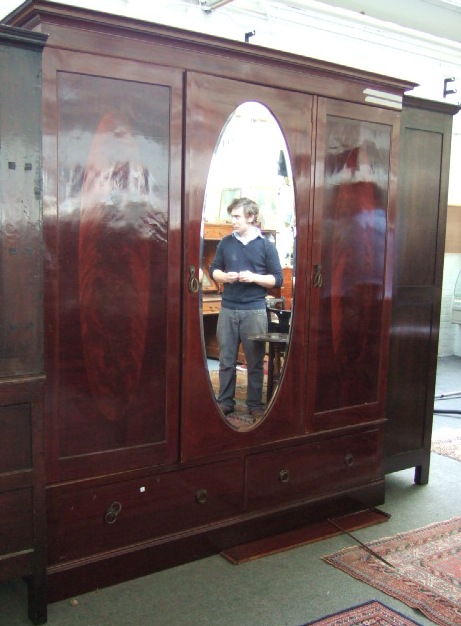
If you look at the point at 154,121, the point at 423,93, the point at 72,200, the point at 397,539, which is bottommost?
the point at 397,539

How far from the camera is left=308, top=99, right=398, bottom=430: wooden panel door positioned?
9.74 feet

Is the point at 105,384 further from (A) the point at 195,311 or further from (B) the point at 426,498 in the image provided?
(B) the point at 426,498

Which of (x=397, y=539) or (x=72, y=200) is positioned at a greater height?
(x=72, y=200)

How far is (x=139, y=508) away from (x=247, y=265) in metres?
1.06

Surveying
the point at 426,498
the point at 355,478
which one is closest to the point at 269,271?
the point at 355,478

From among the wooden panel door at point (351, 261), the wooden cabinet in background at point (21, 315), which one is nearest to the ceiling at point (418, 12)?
the wooden panel door at point (351, 261)

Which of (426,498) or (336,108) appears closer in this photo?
(336,108)

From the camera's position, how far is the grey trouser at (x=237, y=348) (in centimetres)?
275

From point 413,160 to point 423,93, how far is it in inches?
84.5

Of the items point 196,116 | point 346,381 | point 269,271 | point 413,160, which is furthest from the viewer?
point 413,160

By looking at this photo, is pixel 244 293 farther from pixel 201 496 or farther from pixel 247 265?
pixel 201 496

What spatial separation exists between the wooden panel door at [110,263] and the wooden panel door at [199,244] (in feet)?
0.19

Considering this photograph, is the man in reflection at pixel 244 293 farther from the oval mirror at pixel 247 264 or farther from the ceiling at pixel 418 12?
the ceiling at pixel 418 12

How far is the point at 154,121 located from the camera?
244 centimetres
